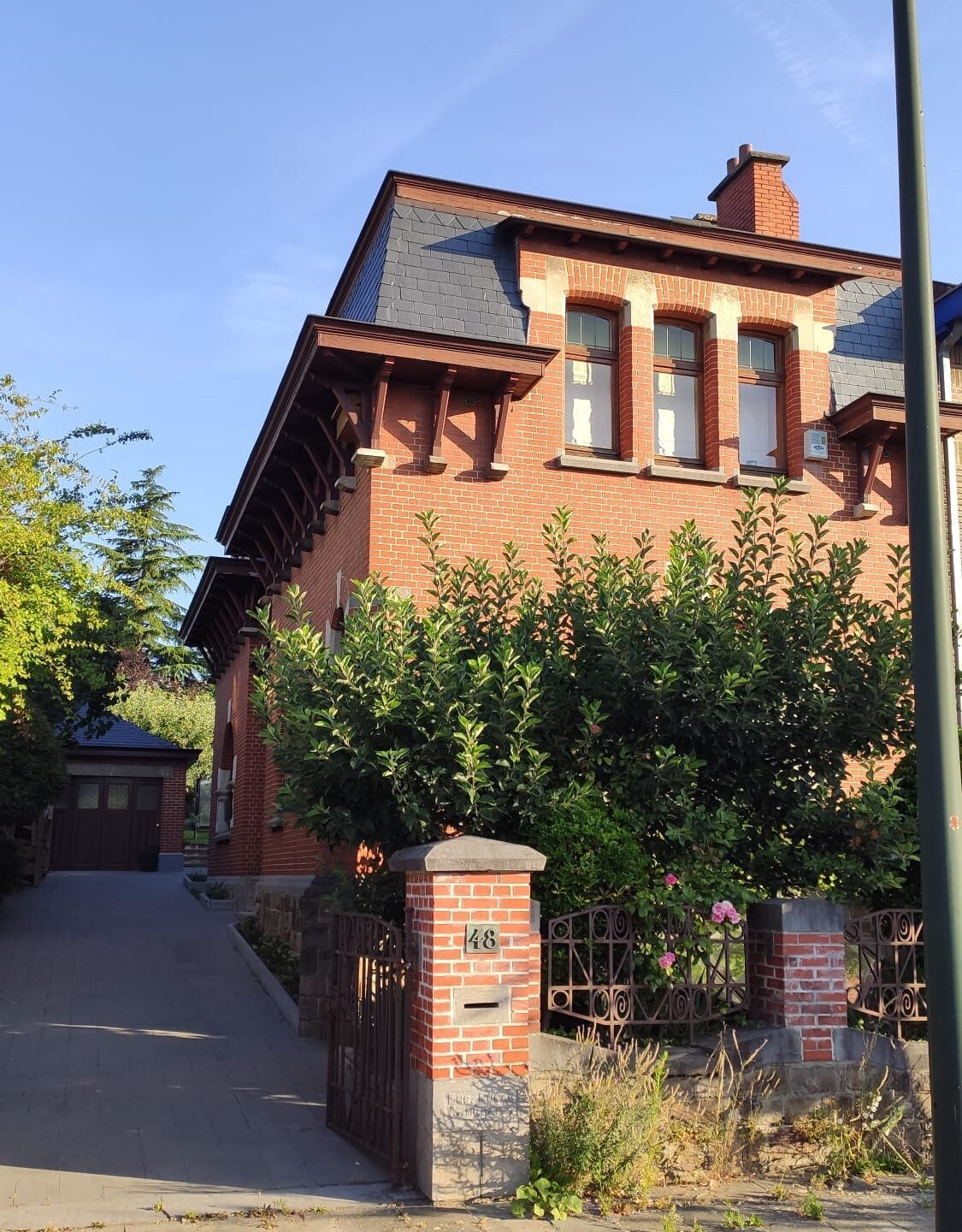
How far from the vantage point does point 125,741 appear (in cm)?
3133

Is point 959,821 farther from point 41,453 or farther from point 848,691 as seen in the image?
point 41,453

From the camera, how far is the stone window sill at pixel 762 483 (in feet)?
42.5

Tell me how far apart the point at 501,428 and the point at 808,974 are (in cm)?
632

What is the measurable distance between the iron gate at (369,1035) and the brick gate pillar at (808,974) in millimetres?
2606

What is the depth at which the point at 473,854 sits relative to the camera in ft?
21.9

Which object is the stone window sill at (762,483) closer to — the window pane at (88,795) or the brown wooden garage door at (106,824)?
the brown wooden garage door at (106,824)

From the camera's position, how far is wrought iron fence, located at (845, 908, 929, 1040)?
8062 mm

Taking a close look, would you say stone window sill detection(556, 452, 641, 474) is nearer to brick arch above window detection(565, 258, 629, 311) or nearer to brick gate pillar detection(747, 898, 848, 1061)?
brick arch above window detection(565, 258, 629, 311)

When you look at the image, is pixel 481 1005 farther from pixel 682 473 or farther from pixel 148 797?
pixel 148 797

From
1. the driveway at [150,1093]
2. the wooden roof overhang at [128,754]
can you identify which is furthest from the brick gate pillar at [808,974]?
the wooden roof overhang at [128,754]

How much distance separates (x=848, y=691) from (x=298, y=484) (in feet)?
27.9

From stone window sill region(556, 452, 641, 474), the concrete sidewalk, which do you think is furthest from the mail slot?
stone window sill region(556, 452, 641, 474)

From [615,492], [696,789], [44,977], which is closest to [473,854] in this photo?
[696,789]

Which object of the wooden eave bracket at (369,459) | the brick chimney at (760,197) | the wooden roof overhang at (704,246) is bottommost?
the wooden eave bracket at (369,459)
